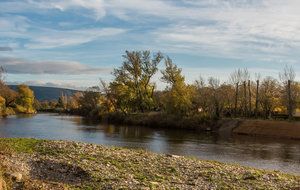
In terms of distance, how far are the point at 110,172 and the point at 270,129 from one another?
117 feet

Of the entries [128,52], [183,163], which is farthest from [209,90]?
[183,163]

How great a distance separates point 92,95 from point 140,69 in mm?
36090

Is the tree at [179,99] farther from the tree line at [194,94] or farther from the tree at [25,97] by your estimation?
the tree at [25,97]

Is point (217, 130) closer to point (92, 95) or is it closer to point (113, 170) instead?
point (113, 170)

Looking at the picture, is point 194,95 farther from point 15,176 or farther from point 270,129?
point 15,176

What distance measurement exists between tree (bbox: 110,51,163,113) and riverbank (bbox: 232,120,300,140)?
25.5 metres

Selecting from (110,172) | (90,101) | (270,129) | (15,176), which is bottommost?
(270,129)

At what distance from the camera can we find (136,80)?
60.5 m

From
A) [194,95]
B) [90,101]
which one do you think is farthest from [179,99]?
[90,101]

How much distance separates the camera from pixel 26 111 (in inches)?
3553

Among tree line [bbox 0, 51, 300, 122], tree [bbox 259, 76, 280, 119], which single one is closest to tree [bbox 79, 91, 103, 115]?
tree line [bbox 0, 51, 300, 122]

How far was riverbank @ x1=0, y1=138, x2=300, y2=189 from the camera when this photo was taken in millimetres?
8742

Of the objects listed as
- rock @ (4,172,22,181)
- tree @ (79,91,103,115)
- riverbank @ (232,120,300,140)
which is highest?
tree @ (79,91,103,115)

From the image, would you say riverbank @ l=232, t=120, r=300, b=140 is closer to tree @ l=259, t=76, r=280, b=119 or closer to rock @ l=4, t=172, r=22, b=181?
tree @ l=259, t=76, r=280, b=119
